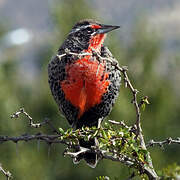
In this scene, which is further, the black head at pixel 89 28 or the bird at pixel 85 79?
the black head at pixel 89 28

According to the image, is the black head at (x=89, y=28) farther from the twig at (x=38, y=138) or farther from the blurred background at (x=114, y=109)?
the blurred background at (x=114, y=109)

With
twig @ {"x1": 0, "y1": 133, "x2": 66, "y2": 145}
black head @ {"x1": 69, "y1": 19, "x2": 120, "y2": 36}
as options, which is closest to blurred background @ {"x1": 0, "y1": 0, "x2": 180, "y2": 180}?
black head @ {"x1": 69, "y1": 19, "x2": 120, "y2": 36}

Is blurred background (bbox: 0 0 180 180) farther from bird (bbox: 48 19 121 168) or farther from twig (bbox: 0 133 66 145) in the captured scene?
twig (bbox: 0 133 66 145)

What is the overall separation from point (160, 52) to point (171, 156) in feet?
9.77

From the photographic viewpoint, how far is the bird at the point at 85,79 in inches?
153

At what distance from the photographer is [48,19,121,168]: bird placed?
153 inches

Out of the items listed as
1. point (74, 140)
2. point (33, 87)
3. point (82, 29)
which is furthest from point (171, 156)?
point (74, 140)

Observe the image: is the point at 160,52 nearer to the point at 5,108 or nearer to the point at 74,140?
the point at 5,108

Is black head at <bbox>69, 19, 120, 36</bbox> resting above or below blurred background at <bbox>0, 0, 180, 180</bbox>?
above

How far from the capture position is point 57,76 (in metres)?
4.04

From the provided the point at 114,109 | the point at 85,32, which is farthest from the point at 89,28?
the point at 114,109

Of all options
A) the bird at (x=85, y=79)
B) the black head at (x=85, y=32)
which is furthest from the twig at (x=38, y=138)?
the black head at (x=85, y=32)

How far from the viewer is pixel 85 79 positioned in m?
3.86

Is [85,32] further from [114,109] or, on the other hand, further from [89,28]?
[114,109]
